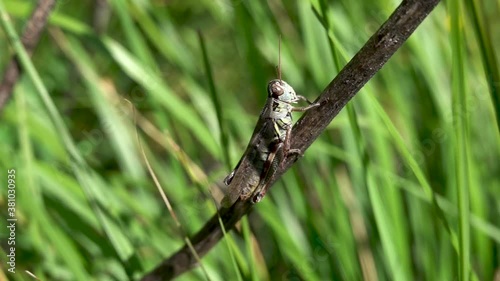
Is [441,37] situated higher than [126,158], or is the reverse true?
[441,37]

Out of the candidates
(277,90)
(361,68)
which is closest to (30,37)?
(277,90)

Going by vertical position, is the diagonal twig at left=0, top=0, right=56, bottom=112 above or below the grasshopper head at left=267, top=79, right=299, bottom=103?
below

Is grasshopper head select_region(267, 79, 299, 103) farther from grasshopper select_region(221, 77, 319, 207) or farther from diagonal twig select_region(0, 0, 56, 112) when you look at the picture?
diagonal twig select_region(0, 0, 56, 112)

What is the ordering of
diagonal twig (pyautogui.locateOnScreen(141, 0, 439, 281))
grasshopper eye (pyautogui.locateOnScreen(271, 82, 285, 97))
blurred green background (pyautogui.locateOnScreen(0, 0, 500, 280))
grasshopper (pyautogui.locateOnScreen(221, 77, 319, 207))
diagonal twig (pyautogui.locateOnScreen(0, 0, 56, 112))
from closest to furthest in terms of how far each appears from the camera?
1. diagonal twig (pyautogui.locateOnScreen(141, 0, 439, 281))
2. grasshopper (pyautogui.locateOnScreen(221, 77, 319, 207))
3. grasshopper eye (pyautogui.locateOnScreen(271, 82, 285, 97))
4. diagonal twig (pyautogui.locateOnScreen(0, 0, 56, 112))
5. blurred green background (pyautogui.locateOnScreen(0, 0, 500, 280))

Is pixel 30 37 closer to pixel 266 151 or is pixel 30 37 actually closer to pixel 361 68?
pixel 266 151

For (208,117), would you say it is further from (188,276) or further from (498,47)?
(498,47)

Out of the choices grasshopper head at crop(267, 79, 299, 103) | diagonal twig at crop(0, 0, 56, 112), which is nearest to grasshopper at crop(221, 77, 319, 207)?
grasshopper head at crop(267, 79, 299, 103)

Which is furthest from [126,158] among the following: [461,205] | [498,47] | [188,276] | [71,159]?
[498,47]
